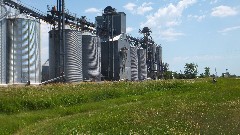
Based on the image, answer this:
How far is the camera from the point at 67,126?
796 inches

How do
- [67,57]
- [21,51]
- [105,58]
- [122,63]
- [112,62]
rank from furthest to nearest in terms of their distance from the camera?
1. [122,63]
2. [105,58]
3. [112,62]
4. [67,57]
5. [21,51]

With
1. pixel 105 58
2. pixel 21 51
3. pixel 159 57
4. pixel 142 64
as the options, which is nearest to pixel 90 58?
pixel 105 58

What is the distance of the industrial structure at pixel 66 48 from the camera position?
6006 cm

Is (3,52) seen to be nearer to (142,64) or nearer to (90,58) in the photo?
(90,58)

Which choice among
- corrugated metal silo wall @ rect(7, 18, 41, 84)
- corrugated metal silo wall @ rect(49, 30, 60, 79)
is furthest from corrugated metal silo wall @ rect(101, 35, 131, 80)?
corrugated metal silo wall @ rect(7, 18, 41, 84)

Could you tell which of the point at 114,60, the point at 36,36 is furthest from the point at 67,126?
the point at 114,60

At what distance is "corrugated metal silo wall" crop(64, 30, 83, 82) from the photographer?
72500mm

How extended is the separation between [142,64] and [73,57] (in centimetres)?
4899

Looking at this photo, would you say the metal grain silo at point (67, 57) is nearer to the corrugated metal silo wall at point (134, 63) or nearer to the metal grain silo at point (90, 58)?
the metal grain silo at point (90, 58)

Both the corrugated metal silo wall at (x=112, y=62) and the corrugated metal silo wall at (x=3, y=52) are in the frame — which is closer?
the corrugated metal silo wall at (x=3, y=52)

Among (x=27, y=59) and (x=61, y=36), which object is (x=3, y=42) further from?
(x=61, y=36)

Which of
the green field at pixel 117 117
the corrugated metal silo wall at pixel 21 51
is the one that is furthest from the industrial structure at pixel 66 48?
the green field at pixel 117 117

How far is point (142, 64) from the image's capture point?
12062 centimetres

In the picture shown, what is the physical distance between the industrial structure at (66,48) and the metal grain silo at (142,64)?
0.29 m
